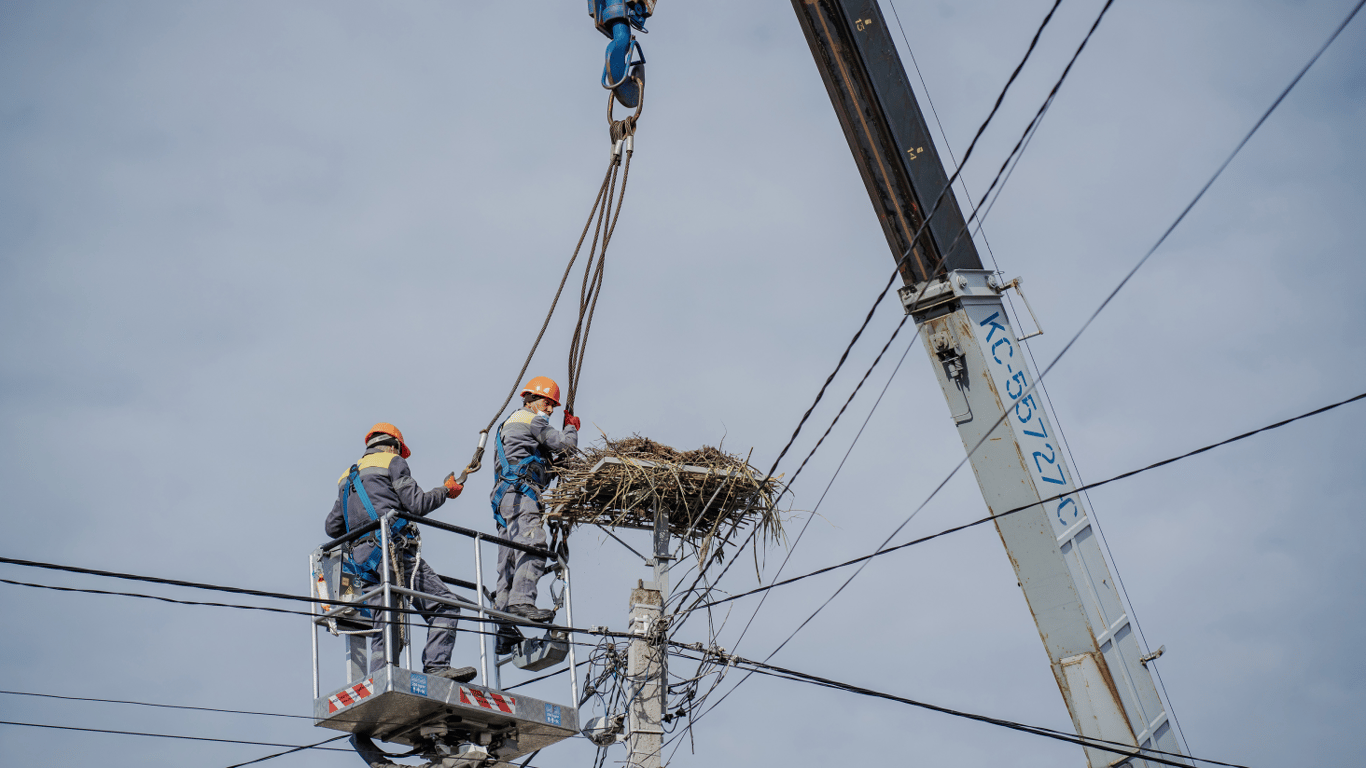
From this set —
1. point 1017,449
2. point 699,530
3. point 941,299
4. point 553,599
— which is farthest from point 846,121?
point 553,599

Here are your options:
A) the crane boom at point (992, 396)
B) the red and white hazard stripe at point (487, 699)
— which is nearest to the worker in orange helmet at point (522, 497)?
the red and white hazard stripe at point (487, 699)

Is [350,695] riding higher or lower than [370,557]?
lower

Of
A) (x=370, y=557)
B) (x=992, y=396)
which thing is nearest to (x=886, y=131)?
(x=992, y=396)

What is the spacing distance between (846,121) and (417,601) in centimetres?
510

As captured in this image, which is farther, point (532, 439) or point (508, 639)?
point (532, 439)

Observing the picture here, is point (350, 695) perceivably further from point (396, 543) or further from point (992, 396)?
point (992, 396)

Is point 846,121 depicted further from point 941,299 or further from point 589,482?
point 589,482

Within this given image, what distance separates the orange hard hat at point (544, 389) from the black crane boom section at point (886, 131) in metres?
3.38

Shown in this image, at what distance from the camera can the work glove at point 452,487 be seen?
1127 cm

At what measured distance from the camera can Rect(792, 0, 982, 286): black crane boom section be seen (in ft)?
34.8

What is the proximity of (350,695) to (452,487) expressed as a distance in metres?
1.96

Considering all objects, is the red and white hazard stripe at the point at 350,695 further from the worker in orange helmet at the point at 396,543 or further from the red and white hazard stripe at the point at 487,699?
the red and white hazard stripe at the point at 487,699

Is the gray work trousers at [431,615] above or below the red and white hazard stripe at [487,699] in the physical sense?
above

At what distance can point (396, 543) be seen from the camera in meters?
10.7
